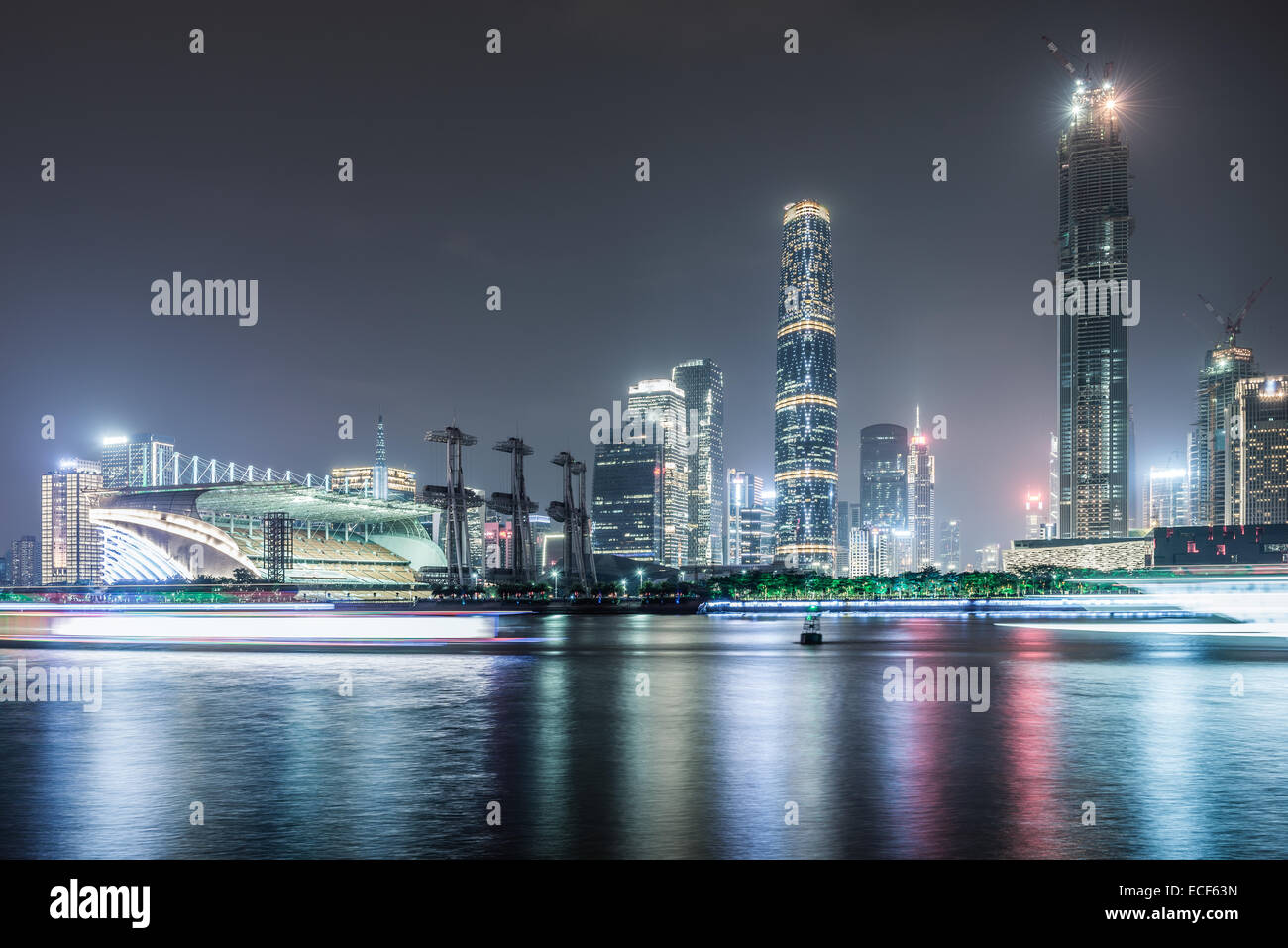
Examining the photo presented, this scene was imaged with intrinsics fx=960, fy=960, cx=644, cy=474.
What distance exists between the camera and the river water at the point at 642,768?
14477 mm

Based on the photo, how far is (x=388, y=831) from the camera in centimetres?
1488

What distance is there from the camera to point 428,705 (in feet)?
102

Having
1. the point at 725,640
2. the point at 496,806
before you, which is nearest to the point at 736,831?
the point at 496,806

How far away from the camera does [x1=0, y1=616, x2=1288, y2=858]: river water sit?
570 inches

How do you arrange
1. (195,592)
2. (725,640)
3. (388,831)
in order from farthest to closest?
(195,592) < (725,640) < (388,831)

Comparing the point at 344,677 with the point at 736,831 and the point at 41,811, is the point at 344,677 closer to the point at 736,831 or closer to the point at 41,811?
the point at 41,811

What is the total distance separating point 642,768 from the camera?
803 inches
